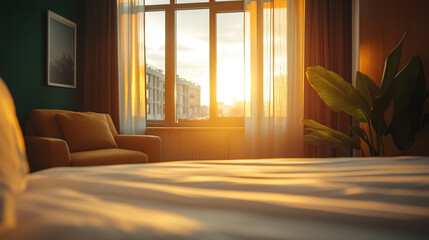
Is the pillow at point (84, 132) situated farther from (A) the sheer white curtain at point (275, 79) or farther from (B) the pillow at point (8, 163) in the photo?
(B) the pillow at point (8, 163)

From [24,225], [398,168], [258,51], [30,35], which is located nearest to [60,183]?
[24,225]

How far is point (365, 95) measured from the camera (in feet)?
7.52

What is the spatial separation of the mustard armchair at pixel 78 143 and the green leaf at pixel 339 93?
1591mm

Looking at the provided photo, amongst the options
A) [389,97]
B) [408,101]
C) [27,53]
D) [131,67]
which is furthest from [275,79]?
[27,53]

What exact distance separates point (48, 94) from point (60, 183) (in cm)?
280

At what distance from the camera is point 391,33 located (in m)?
2.39

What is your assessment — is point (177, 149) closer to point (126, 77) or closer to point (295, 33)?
point (126, 77)

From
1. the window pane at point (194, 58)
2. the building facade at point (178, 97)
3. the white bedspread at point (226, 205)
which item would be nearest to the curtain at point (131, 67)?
the building facade at point (178, 97)

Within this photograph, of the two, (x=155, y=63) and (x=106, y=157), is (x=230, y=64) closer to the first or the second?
(x=155, y=63)

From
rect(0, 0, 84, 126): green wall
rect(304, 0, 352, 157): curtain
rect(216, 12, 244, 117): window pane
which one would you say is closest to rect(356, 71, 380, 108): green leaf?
rect(304, 0, 352, 157): curtain

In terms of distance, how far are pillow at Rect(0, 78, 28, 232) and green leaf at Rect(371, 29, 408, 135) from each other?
2274mm

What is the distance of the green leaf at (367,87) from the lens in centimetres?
224

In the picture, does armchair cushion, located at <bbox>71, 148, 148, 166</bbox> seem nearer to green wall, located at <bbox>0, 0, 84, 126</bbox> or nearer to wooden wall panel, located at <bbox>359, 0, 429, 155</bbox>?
green wall, located at <bbox>0, 0, 84, 126</bbox>

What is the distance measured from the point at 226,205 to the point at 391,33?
8.13 feet
